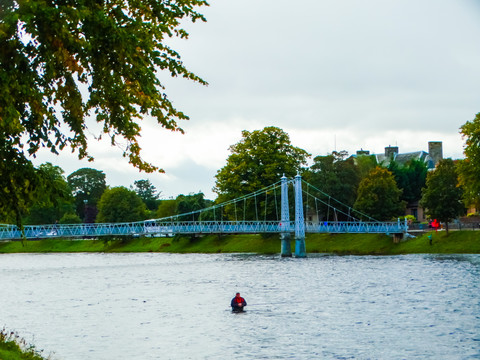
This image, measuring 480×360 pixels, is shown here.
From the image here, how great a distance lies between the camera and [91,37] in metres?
13.5

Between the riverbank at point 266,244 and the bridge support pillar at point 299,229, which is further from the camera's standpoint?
the bridge support pillar at point 299,229

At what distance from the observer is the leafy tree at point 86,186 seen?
14900 centimetres

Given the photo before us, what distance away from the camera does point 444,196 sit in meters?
75.6

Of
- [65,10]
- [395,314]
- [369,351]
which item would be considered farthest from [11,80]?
[395,314]

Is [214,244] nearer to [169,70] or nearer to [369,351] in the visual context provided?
[369,351]

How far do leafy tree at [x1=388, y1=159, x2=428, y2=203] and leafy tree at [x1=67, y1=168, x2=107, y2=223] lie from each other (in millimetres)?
59851

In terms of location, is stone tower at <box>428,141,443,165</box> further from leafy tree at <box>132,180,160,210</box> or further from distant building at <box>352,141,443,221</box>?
leafy tree at <box>132,180,160,210</box>

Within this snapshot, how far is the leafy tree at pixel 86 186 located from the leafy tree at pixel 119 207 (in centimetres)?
2785

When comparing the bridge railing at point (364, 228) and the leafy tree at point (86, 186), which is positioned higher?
the leafy tree at point (86, 186)

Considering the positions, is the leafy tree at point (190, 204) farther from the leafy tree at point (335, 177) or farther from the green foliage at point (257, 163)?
the leafy tree at point (335, 177)

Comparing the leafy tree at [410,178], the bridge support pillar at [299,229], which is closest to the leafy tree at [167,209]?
the leafy tree at [410,178]

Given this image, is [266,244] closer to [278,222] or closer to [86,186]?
[278,222]

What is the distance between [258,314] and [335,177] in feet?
200

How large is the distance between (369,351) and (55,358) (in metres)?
8.90
